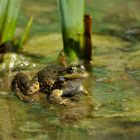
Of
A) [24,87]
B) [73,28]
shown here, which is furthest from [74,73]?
[73,28]

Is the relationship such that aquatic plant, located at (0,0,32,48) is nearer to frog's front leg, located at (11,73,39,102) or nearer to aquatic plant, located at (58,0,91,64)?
aquatic plant, located at (58,0,91,64)

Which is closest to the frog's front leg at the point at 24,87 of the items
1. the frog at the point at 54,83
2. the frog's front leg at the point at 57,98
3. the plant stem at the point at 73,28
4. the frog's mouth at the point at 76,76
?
the frog at the point at 54,83

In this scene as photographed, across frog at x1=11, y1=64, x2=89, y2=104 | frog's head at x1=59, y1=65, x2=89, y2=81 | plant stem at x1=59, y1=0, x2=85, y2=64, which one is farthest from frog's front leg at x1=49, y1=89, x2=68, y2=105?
plant stem at x1=59, y1=0, x2=85, y2=64

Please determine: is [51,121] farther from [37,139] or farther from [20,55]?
[20,55]

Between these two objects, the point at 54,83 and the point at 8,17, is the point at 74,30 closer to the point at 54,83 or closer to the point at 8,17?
the point at 54,83

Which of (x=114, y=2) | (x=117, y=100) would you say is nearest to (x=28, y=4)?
(x=114, y=2)

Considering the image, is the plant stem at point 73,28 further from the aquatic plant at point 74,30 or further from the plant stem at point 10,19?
the plant stem at point 10,19
